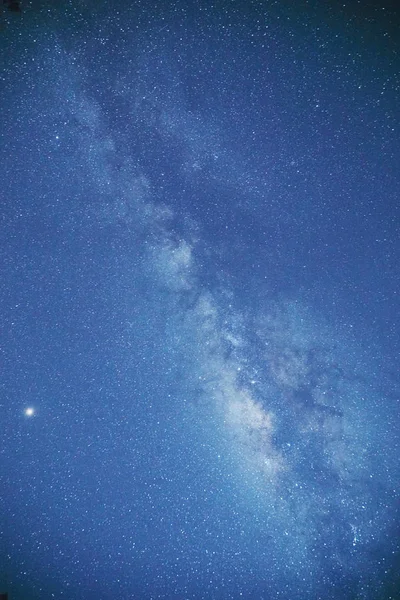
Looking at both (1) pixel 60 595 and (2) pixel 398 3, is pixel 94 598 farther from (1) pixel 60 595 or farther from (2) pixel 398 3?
(2) pixel 398 3

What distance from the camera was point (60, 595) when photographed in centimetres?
596

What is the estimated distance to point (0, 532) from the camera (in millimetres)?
5734

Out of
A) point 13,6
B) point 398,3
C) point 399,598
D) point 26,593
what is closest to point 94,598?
point 26,593

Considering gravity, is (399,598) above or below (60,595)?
above

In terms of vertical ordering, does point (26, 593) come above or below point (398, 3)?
below

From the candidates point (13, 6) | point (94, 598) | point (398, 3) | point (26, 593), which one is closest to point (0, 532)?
point (26, 593)

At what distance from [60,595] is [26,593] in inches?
31.0

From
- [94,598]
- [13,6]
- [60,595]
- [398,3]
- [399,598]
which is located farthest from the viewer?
[60,595]

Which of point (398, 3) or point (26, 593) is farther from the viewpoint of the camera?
point (26, 593)

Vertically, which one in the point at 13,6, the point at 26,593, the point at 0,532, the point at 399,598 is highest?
the point at 13,6

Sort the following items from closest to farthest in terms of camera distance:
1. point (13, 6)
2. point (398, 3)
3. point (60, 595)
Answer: point (13, 6) < point (398, 3) < point (60, 595)

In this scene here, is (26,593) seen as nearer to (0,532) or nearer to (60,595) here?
(60,595)

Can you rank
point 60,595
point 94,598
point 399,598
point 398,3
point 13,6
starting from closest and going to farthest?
point 13,6
point 398,3
point 399,598
point 94,598
point 60,595

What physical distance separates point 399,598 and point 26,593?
6.84 metres
